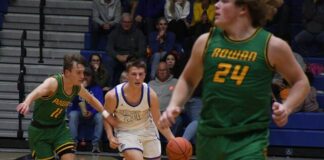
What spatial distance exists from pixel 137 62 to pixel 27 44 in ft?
23.9

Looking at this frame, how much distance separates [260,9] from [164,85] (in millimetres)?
7804

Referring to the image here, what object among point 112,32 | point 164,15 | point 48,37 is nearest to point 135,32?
point 112,32

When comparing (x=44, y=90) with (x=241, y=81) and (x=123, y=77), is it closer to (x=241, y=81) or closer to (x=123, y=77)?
(x=241, y=81)

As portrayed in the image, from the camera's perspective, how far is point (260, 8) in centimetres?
430

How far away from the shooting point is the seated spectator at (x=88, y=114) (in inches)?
470

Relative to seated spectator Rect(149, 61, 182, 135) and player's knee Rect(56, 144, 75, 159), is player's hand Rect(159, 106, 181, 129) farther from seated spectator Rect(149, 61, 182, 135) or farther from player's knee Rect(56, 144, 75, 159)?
seated spectator Rect(149, 61, 182, 135)

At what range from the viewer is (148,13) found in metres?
14.6

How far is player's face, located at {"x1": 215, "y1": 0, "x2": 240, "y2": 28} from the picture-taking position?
430 cm

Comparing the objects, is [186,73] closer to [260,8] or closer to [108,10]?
[260,8]

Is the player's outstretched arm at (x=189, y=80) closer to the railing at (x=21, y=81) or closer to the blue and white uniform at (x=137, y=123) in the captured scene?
the blue and white uniform at (x=137, y=123)

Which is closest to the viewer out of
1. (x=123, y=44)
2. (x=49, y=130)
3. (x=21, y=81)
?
(x=49, y=130)

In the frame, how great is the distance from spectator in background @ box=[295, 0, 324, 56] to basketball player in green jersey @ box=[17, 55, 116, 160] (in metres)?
6.75

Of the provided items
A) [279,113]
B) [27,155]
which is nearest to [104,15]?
[27,155]


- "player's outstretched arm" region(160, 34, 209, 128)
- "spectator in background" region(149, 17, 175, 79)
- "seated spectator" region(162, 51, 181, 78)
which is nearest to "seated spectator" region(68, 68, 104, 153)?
"seated spectator" region(162, 51, 181, 78)
